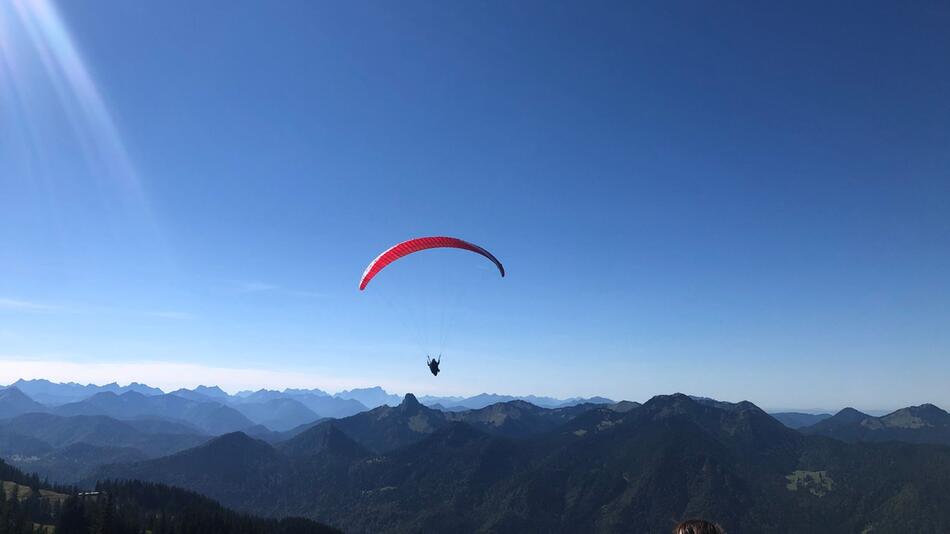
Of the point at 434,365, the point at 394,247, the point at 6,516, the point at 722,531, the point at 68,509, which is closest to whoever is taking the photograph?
the point at 722,531

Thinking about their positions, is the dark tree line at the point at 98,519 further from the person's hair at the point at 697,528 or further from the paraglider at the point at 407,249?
the person's hair at the point at 697,528

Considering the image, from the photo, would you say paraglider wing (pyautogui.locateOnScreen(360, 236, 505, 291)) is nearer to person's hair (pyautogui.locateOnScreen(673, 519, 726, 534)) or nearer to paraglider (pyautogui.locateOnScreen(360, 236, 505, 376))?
paraglider (pyautogui.locateOnScreen(360, 236, 505, 376))

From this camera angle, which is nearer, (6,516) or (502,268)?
(502,268)

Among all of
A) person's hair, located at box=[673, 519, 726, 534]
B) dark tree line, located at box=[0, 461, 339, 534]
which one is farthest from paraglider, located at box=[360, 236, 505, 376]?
dark tree line, located at box=[0, 461, 339, 534]

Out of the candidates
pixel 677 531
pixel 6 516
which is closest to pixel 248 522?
pixel 6 516

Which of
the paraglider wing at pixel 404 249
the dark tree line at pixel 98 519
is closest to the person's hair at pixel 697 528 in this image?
the paraglider wing at pixel 404 249

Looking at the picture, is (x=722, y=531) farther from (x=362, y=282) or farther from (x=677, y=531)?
(x=362, y=282)

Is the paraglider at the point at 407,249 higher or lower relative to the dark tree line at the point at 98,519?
higher

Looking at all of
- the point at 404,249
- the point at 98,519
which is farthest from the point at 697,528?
the point at 98,519
